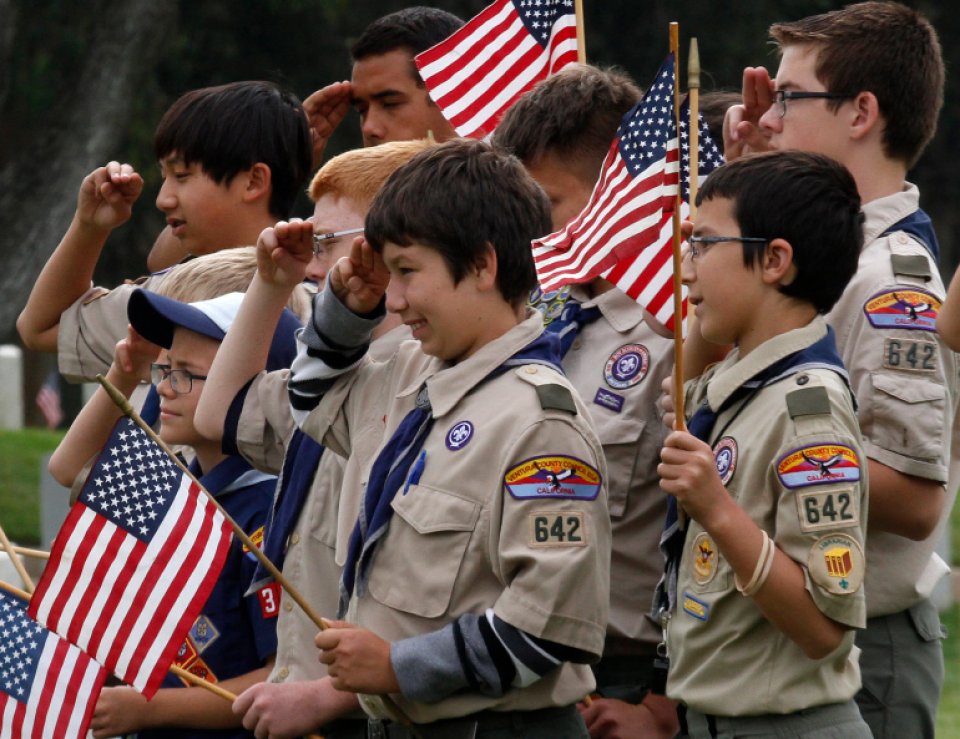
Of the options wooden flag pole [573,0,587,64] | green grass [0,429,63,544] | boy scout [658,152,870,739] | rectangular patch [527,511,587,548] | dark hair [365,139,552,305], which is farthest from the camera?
green grass [0,429,63,544]

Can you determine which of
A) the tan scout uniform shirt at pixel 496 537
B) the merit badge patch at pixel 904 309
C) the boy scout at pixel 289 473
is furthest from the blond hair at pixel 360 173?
the merit badge patch at pixel 904 309

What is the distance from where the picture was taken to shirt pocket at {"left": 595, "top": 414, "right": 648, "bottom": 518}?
387 cm

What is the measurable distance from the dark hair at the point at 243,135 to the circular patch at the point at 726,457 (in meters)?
2.13

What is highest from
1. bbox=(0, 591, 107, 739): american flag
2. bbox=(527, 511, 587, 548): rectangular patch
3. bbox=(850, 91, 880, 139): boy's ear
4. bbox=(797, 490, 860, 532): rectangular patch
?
bbox=(850, 91, 880, 139): boy's ear

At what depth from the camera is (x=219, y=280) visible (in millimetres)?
4520

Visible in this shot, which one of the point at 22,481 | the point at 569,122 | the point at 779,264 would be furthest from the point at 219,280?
the point at 22,481

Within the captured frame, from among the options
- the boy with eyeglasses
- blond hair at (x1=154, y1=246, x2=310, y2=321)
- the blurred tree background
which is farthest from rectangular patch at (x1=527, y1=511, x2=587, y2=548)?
the blurred tree background

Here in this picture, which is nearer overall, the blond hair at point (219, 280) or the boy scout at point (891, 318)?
the boy scout at point (891, 318)

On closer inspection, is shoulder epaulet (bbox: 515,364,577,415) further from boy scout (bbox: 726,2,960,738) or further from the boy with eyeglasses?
the boy with eyeglasses

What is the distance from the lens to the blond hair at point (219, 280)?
4.51m

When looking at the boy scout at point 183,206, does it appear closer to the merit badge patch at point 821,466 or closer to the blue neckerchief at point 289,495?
the blue neckerchief at point 289,495

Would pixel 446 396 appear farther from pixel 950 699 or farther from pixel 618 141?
pixel 950 699

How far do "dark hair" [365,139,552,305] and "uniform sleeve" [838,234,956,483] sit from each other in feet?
2.26

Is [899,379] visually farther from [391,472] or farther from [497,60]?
[497,60]
